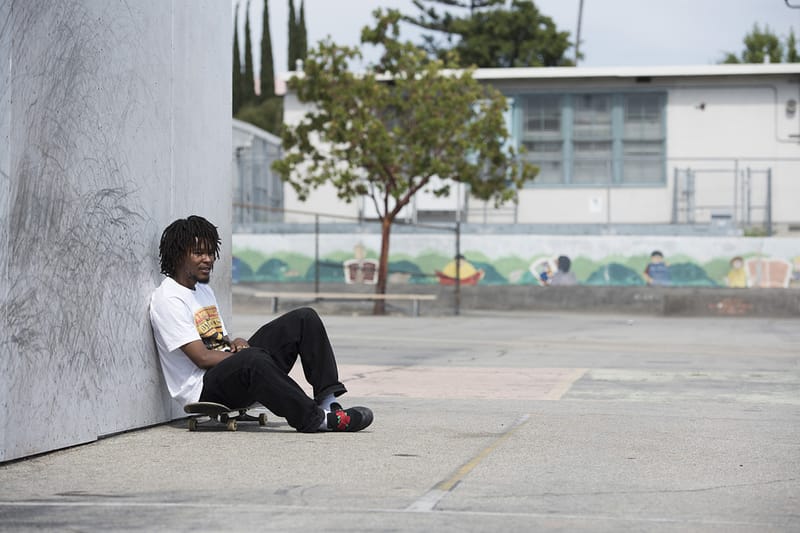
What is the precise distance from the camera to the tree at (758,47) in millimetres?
70688

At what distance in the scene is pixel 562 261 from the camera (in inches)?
1374

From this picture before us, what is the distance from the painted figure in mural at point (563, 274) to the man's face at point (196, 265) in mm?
27422

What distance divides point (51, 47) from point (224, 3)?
7.91ft

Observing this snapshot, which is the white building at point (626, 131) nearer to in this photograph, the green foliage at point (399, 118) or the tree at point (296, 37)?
the green foliage at point (399, 118)

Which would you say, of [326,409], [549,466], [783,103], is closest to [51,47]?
[326,409]

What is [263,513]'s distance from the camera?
5.15m

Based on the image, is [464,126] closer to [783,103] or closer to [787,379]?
[783,103]

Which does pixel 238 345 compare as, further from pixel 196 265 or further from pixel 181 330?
pixel 196 265

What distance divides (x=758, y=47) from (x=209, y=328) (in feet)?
224

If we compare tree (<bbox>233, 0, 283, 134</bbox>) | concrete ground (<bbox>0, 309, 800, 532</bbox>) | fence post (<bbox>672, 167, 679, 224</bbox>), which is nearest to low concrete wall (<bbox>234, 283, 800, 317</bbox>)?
fence post (<bbox>672, 167, 679, 224</bbox>)

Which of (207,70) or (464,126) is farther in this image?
(464,126)

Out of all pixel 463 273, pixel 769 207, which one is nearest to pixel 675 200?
pixel 769 207

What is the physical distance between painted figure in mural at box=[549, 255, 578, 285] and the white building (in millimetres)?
3615

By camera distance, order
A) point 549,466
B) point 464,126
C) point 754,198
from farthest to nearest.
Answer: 1. point 754,198
2. point 464,126
3. point 549,466
